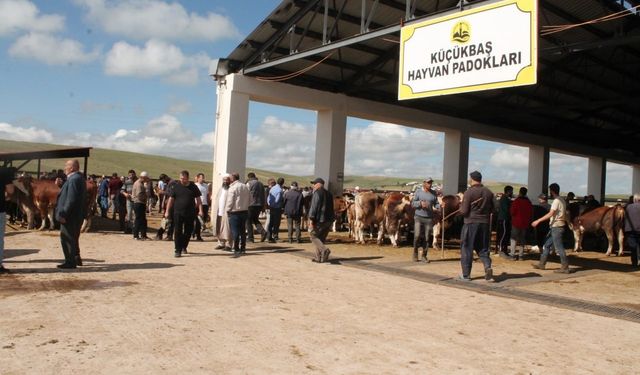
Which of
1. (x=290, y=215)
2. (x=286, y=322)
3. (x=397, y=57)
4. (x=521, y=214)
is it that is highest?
(x=397, y=57)

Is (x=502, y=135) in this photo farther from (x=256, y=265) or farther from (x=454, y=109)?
(x=256, y=265)

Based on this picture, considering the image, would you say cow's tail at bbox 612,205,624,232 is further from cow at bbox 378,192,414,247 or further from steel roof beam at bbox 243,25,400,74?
steel roof beam at bbox 243,25,400,74

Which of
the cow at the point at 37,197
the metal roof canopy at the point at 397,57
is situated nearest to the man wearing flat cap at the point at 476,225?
the metal roof canopy at the point at 397,57

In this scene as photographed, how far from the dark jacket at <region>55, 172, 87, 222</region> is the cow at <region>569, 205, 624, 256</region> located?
44.0ft

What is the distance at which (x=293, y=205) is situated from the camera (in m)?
15.0

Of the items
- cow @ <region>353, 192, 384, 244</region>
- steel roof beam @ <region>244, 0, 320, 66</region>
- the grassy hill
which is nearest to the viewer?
steel roof beam @ <region>244, 0, 320, 66</region>

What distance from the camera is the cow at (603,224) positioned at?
15.6m

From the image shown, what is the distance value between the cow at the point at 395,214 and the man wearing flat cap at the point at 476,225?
5685 mm

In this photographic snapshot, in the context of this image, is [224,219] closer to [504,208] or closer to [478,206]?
[478,206]

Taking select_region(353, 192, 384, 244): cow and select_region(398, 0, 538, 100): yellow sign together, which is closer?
select_region(398, 0, 538, 100): yellow sign

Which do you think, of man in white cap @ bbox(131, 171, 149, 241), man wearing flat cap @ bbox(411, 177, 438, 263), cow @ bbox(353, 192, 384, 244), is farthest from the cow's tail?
man in white cap @ bbox(131, 171, 149, 241)

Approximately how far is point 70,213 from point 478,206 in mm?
6689

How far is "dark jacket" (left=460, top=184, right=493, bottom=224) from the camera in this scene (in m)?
→ 9.26

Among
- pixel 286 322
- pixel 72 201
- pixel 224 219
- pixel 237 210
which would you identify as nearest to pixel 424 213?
pixel 237 210
